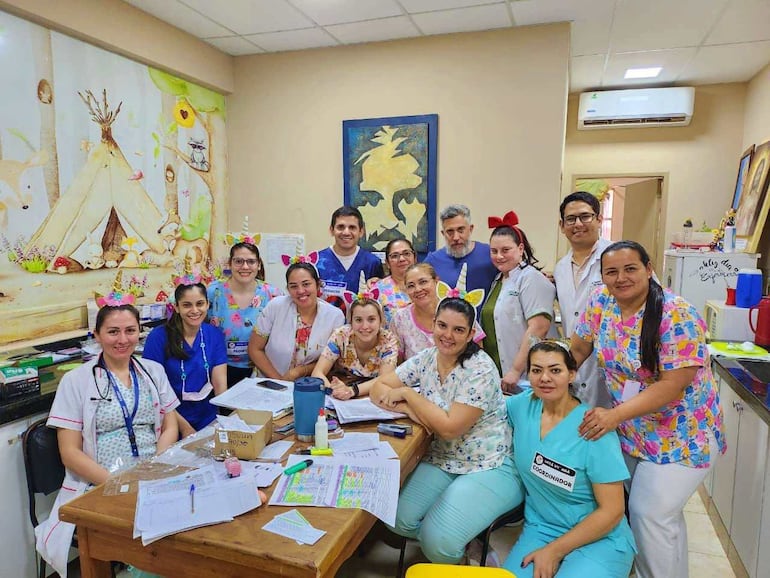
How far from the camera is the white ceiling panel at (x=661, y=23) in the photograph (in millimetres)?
3354

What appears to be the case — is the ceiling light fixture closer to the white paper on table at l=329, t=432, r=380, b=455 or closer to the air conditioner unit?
the air conditioner unit

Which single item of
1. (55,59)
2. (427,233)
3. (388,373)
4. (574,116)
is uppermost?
(574,116)

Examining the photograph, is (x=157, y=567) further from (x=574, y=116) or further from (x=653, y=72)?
(x=574, y=116)

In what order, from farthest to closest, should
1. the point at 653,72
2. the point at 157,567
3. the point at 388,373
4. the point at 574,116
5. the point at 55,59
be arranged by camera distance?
the point at 574,116 < the point at 653,72 < the point at 55,59 < the point at 388,373 < the point at 157,567

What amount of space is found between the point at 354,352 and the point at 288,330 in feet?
1.21

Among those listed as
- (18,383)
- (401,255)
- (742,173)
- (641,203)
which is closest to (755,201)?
(742,173)

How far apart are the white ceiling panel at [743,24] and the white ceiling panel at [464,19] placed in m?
1.53

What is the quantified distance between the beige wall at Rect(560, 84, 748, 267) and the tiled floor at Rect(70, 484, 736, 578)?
13.0 ft

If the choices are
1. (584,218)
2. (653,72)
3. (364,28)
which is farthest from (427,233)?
(653,72)

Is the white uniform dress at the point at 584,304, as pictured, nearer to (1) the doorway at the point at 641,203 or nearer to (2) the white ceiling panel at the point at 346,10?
(2) the white ceiling panel at the point at 346,10

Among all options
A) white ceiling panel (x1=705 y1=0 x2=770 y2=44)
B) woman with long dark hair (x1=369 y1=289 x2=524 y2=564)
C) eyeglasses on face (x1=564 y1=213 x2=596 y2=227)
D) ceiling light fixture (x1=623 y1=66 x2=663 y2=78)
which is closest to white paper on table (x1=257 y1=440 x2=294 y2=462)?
A: woman with long dark hair (x1=369 y1=289 x2=524 y2=564)

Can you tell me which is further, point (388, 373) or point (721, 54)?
point (721, 54)

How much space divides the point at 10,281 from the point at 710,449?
320 centimetres

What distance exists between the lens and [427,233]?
395 cm
